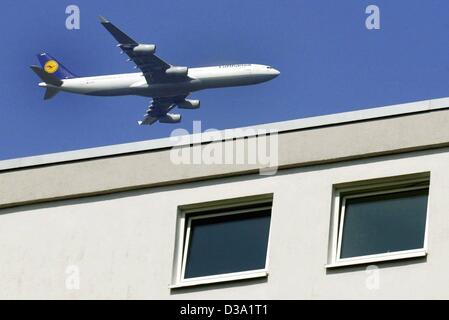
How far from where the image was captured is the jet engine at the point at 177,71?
68762 mm

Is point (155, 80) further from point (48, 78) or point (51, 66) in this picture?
point (51, 66)

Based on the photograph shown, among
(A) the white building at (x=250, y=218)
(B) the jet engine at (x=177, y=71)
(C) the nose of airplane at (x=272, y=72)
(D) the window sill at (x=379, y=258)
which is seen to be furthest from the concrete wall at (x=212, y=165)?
(B) the jet engine at (x=177, y=71)

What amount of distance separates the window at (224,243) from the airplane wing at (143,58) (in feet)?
171

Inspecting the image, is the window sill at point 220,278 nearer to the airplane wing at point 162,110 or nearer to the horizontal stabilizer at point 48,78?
the airplane wing at point 162,110

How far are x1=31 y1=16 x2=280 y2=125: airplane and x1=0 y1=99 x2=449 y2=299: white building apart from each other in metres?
49.2

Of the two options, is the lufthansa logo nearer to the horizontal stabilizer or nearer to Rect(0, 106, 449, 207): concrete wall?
the horizontal stabilizer

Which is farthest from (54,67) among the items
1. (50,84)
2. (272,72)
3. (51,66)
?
(272,72)

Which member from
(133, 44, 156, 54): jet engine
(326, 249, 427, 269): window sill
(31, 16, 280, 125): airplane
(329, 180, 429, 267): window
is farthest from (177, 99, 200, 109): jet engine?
(326, 249, 427, 269): window sill

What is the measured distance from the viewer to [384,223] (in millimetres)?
13805

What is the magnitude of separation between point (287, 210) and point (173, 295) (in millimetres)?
1954

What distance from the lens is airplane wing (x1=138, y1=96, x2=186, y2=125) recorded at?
248 ft

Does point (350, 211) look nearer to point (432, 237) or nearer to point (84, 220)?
point (432, 237)

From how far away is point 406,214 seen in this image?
1383 cm

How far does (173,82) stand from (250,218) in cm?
5655
